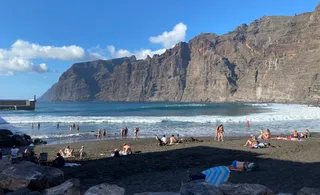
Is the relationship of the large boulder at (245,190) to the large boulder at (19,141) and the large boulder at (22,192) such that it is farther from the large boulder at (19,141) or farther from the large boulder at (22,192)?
the large boulder at (19,141)

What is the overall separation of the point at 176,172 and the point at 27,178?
7170 millimetres

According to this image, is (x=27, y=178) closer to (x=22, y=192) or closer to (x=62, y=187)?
(x=22, y=192)

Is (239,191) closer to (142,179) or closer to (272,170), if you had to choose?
(142,179)

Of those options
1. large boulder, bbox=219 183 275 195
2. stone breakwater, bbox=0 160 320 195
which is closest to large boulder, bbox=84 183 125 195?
stone breakwater, bbox=0 160 320 195

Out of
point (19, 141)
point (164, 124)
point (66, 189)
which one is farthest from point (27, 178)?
point (164, 124)

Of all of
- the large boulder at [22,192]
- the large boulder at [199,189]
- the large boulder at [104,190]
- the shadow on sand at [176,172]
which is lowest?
the shadow on sand at [176,172]

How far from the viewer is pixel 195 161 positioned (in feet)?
46.3

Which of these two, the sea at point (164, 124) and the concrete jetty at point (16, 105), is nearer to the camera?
the sea at point (164, 124)

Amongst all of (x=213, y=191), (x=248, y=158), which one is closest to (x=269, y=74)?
(x=248, y=158)

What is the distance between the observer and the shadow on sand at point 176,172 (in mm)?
9359

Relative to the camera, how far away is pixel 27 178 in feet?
18.0

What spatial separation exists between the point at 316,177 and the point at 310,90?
14073 cm

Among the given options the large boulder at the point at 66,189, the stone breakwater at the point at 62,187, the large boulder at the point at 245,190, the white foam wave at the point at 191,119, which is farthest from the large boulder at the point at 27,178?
the white foam wave at the point at 191,119

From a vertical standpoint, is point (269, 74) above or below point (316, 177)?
above
